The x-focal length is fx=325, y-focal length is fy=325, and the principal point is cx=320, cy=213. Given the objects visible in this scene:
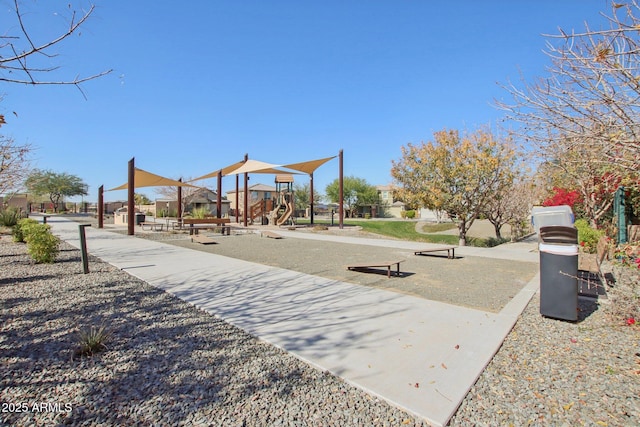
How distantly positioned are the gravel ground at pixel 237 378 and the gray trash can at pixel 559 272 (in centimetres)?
17

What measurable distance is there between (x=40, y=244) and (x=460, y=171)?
13016 millimetres

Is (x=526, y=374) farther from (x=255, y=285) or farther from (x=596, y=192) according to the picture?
(x=596, y=192)

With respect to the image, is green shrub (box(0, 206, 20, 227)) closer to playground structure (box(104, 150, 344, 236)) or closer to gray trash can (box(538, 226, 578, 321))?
playground structure (box(104, 150, 344, 236))

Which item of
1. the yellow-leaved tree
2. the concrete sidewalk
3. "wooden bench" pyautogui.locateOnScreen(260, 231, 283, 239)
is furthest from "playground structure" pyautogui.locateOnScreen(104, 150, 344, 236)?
the concrete sidewalk

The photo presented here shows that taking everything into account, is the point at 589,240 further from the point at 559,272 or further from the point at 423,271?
the point at 559,272

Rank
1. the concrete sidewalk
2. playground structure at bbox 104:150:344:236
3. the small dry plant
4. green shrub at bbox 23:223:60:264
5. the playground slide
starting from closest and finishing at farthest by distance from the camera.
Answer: the concrete sidewalk, the small dry plant, green shrub at bbox 23:223:60:264, playground structure at bbox 104:150:344:236, the playground slide

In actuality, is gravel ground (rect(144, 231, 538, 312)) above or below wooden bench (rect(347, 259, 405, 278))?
below

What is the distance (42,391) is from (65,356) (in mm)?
592

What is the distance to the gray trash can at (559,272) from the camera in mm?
3883

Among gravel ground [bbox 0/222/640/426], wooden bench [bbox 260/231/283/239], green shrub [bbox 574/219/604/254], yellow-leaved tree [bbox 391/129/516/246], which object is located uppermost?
yellow-leaved tree [bbox 391/129/516/246]

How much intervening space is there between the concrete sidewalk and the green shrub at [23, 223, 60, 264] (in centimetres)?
262

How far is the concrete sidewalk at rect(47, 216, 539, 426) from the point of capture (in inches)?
101

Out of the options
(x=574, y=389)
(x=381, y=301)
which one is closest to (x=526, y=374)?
(x=574, y=389)

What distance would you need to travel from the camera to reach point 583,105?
267 cm
